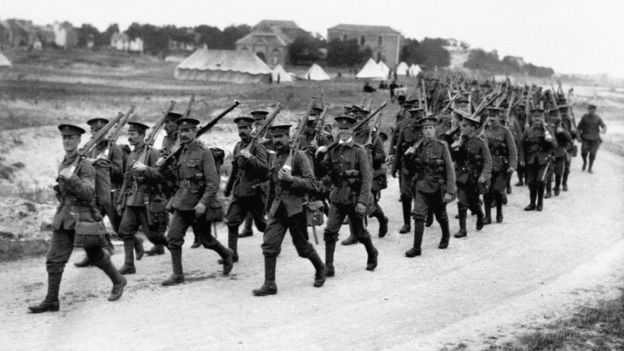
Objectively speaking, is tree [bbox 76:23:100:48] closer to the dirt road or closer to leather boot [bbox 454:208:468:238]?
the dirt road

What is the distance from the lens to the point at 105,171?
8.15 metres

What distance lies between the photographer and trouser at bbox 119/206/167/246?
9.03 meters

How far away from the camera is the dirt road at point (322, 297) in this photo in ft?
21.7

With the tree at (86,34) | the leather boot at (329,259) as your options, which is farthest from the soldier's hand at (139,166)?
the tree at (86,34)

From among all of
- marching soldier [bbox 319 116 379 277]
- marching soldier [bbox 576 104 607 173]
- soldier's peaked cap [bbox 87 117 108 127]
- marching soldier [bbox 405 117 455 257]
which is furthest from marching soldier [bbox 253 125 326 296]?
marching soldier [bbox 576 104 607 173]

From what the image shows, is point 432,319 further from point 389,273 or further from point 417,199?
point 417,199

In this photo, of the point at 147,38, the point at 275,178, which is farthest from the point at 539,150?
the point at 147,38

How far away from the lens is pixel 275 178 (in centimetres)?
836

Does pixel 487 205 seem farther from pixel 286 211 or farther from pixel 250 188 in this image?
pixel 286 211

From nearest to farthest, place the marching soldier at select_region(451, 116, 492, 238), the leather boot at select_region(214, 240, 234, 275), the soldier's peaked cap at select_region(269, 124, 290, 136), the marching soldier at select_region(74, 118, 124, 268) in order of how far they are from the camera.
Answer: the marching soldier at select_region(74, 118, 124, 268) < the soldier's peaked cap at select_region(269, 124, 290, 136) < the leather boot at select_region(214, 240, 234, 275) < the marching soldier at select_region(451, 116, 492, 238)

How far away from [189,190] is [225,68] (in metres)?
47.1

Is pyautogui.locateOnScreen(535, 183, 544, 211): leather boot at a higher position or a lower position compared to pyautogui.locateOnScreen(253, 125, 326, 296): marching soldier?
lower

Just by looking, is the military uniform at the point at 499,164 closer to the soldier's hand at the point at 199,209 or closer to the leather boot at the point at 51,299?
the soldier's hand at the point at 199,209

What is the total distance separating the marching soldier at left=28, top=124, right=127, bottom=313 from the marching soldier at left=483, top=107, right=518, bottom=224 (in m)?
7.34
